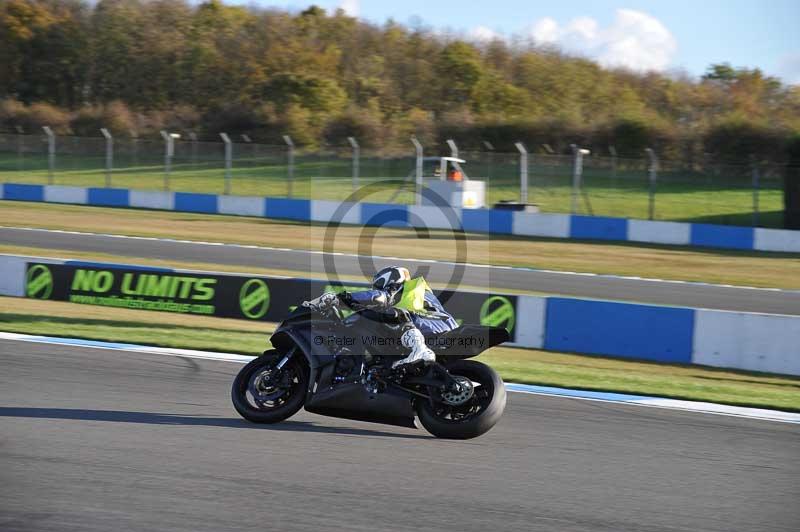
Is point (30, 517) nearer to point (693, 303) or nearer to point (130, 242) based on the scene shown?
point (693, 303)

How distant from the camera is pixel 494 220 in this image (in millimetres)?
25891

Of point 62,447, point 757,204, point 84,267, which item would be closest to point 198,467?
point 62,447

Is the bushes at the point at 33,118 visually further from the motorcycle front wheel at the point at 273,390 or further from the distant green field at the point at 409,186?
the motorcycle front wheel at the point at 273,390

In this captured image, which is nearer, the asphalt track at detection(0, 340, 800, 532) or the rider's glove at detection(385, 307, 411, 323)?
the asphalt track at detection(0, 340, 800, 532)

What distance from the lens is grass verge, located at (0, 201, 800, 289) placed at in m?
20.5

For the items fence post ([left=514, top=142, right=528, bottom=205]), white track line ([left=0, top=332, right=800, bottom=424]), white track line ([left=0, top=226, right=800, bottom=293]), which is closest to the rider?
white track line ([left=0, top=332, right=800, bottom=424])

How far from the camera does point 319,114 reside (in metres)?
44.4

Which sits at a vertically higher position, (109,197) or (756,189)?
(756,189)

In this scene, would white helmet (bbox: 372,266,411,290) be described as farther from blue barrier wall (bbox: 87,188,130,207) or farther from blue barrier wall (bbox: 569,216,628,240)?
blue barrier wall (bbox: 87,188,130,207)

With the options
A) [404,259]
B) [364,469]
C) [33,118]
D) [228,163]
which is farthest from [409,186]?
[33,118]

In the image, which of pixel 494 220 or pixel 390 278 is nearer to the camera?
pixel 390 278

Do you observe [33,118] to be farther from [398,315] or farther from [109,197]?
[398,315]

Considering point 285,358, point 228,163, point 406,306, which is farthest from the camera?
point 228,163

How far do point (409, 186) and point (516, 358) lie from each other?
60.6 ft
